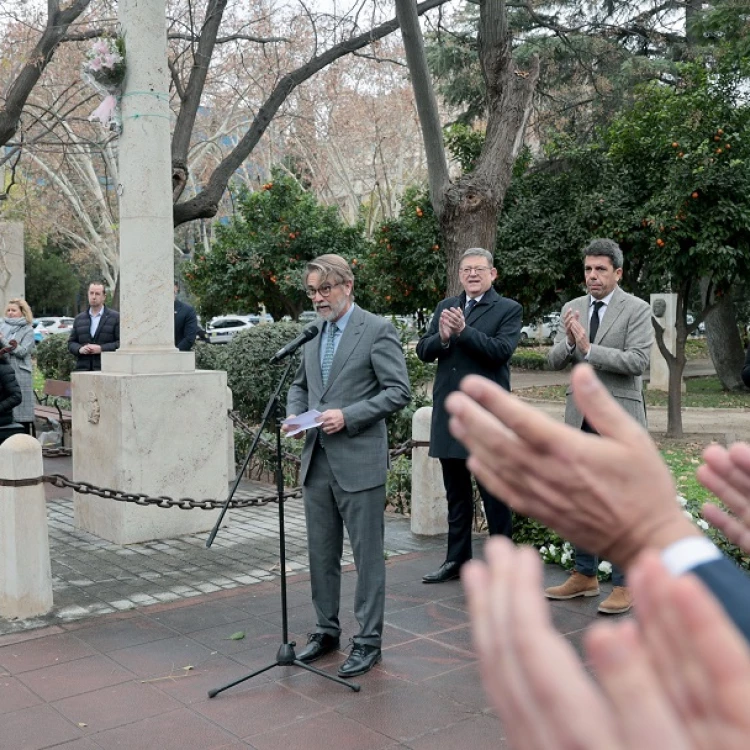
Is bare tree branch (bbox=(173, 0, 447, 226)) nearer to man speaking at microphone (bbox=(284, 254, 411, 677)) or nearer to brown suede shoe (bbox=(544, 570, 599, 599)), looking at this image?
man speaking at microphone (bbox=(284, 254, 411, 677))

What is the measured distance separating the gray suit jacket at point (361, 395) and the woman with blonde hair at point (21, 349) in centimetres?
643

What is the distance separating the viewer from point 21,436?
5.76 m

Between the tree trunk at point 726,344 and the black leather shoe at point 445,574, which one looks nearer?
the black leather shoe at point 445,574

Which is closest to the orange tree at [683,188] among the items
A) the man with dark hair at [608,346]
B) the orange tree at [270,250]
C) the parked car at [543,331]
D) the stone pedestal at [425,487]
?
the orange tree at [270,250]

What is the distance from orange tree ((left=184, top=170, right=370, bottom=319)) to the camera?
18.9 m

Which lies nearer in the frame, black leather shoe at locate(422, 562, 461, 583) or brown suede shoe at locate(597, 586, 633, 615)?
brown suede shoe at locate(597, 586, 633, 615)

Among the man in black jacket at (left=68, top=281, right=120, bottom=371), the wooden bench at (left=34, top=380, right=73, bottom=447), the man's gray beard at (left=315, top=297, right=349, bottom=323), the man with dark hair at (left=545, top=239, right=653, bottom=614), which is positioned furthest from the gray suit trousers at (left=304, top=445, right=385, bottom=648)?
the wooden bench at (left=34, top=380, right=73, bottom=447)

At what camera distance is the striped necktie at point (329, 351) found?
502cm

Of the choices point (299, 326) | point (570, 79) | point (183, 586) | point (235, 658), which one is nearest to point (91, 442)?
point (183, 586)

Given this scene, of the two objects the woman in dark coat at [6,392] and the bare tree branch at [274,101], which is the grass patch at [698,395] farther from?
the woman in dark coat at [6,392]

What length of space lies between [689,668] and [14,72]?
706 inches

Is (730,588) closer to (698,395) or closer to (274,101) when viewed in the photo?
(274,101)

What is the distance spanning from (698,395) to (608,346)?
16.7 metres

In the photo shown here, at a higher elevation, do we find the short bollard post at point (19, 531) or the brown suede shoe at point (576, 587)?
the short bollard post at point (19, 531)
